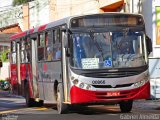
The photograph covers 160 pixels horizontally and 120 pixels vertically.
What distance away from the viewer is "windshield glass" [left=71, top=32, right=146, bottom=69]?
15641mm

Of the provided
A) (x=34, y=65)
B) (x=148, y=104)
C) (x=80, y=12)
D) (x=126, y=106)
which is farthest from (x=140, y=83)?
(x=80, y=12)

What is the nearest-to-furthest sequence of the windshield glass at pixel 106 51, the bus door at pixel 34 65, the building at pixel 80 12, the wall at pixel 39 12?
the windshield glass at pixel 106 51 < the bus door at pixel 34 65 < the building at pixel 80 12 < the wall at pixel 39 12

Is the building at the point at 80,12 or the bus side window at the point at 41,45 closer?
the bus side window at the point at 41,45

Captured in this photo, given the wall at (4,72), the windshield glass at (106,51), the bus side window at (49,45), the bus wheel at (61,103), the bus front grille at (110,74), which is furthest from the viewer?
the wall at (4,72)

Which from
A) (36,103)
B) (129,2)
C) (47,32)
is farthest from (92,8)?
(47,32)

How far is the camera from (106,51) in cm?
1575

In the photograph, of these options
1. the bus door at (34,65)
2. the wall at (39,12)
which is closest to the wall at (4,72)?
the wall at (39,12)

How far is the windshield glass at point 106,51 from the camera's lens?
1564 centimetres

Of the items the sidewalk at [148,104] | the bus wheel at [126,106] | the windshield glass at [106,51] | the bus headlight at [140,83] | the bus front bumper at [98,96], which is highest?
the windshield glass at [106,51]

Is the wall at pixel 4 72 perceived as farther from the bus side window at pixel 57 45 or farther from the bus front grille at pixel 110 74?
the bus front grille at pixel 110 74

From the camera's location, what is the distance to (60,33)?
55.2 feet

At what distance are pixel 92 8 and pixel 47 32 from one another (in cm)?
2270

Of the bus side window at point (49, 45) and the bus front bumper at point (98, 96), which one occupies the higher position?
the bus side window at point (49, 45)

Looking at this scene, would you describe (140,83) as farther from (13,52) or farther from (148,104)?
(13,52)
